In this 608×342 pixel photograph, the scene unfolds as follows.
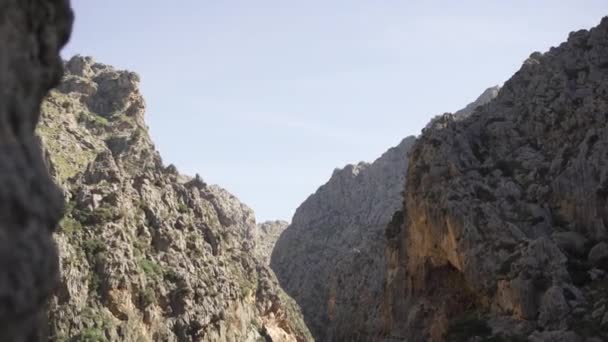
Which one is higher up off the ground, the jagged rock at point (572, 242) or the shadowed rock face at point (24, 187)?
the shadowed rock face at point (24, 187)

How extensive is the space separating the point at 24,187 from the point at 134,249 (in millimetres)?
62265

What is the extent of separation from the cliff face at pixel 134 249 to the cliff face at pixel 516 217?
889 inches

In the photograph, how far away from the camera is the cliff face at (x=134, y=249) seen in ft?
197

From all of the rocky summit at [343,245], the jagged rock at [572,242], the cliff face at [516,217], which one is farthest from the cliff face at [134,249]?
the jagged rock at [572,242]

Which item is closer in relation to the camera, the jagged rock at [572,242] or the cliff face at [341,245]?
the jagged rock at [572,242]

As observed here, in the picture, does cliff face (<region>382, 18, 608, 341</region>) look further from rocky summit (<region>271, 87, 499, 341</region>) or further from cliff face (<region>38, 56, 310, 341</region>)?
rocky summit (<region>271, 87, 499, 341</region>)

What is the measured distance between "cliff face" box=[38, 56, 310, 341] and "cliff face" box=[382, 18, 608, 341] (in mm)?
22590

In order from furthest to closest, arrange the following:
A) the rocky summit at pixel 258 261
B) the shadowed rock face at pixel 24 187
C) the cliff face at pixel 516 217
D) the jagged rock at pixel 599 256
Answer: the jagged rock at pixel 599 256 → the cliff face at pixel 516 217 → the rocky summit at pixel 258 261 → the shadowed rock face at pixel 24 187

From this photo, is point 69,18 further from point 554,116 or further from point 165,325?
point 165,325

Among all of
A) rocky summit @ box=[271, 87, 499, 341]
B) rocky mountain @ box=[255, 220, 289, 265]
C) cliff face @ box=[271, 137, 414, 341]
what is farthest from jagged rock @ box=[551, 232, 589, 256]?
rocky mountain @ box=[255, 220, 289, 265]

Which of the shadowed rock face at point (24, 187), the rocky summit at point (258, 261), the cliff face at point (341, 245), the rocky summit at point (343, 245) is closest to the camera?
the shadowed rock face at point (24, 187)

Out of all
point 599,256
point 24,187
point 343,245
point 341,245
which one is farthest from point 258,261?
point 24,187

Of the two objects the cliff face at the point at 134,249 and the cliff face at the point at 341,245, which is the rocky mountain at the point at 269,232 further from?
the cliff face at the point at 134,249

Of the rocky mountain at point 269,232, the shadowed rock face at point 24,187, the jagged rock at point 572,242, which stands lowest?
the jagged rock at point 572,242
